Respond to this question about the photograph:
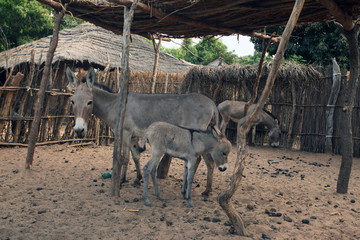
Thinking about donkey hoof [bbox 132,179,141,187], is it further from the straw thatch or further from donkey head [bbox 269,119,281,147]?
the straw thatch

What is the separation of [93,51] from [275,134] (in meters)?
10.5

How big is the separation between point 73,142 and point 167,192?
210 inches

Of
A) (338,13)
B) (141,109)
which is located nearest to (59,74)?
(141,109)

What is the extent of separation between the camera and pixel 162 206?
4.56m

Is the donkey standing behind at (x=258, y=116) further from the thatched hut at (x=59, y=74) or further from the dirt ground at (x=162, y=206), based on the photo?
the dirt ground at (x=162, y=206)

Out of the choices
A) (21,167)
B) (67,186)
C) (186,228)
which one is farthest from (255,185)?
(21,167)

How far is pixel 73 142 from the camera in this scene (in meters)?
9.47

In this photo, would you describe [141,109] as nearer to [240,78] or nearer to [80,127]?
[80,127]

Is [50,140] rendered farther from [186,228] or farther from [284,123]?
[284,123]

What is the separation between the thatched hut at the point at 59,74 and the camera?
800 cm

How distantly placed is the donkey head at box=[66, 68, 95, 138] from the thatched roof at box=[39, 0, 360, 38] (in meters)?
1.31

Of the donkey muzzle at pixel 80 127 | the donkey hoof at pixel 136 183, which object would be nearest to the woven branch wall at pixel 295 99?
the donkey hoof at pixel 136 183

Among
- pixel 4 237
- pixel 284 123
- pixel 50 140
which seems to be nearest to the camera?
pixel 4 237

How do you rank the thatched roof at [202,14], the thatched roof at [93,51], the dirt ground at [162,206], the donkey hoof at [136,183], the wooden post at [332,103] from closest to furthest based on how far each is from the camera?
the dirt ground at [162,206] < the thatched roof at [202,14] < the donkey hoof at [136,183] < the wooden post at [332,103] < the thatched roof at [93,51]
